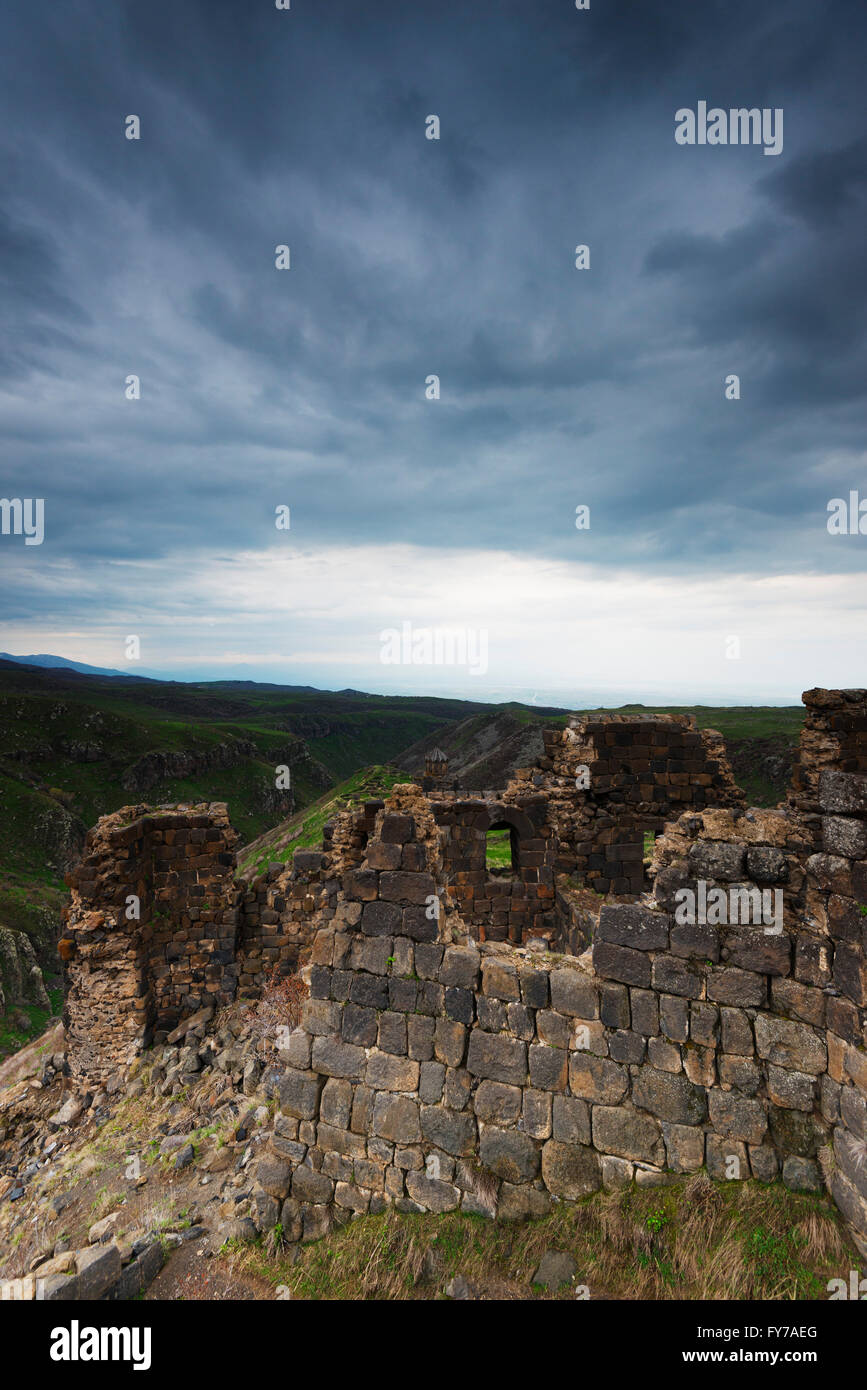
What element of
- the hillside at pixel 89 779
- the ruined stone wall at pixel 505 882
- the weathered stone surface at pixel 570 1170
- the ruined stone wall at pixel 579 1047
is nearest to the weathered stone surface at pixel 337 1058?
the ruined stone wall at pixel 579 1047

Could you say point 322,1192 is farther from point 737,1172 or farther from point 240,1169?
point 737,1172

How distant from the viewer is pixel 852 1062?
4699 mm

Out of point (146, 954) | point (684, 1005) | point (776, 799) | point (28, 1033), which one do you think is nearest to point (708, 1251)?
point (684, 1005)

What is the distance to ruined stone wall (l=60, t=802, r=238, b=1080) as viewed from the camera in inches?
435

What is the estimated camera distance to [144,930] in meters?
11.6

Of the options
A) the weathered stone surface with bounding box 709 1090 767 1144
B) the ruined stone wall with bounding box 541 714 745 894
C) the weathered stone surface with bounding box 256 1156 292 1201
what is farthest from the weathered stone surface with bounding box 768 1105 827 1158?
the ruined stone wall with bounding box 541 714 745 894

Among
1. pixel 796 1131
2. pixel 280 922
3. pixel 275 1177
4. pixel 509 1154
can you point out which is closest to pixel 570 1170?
pixel 509 1154

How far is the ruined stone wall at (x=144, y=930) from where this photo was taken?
11.0 m

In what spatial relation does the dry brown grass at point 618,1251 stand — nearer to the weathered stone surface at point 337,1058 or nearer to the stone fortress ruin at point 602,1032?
the stone fortress ruin at point 602,1032

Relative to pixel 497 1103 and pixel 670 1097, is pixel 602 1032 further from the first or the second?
pixel 497 1103

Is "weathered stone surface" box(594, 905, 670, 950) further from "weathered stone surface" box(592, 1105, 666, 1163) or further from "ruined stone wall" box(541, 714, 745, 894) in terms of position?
"ruined stone wall" box(541, 714, 745, 894)

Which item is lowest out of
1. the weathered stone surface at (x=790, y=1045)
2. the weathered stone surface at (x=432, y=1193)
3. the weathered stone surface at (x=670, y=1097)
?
the weathered stone surface at (x=432, y=1193)

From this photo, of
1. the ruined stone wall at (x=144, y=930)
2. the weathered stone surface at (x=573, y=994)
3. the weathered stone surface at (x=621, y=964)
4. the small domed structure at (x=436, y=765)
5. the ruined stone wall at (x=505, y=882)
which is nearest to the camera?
the weathered stone surface at (x=621, y=964)

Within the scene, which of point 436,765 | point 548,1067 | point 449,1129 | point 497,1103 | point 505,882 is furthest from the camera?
point 436,765
